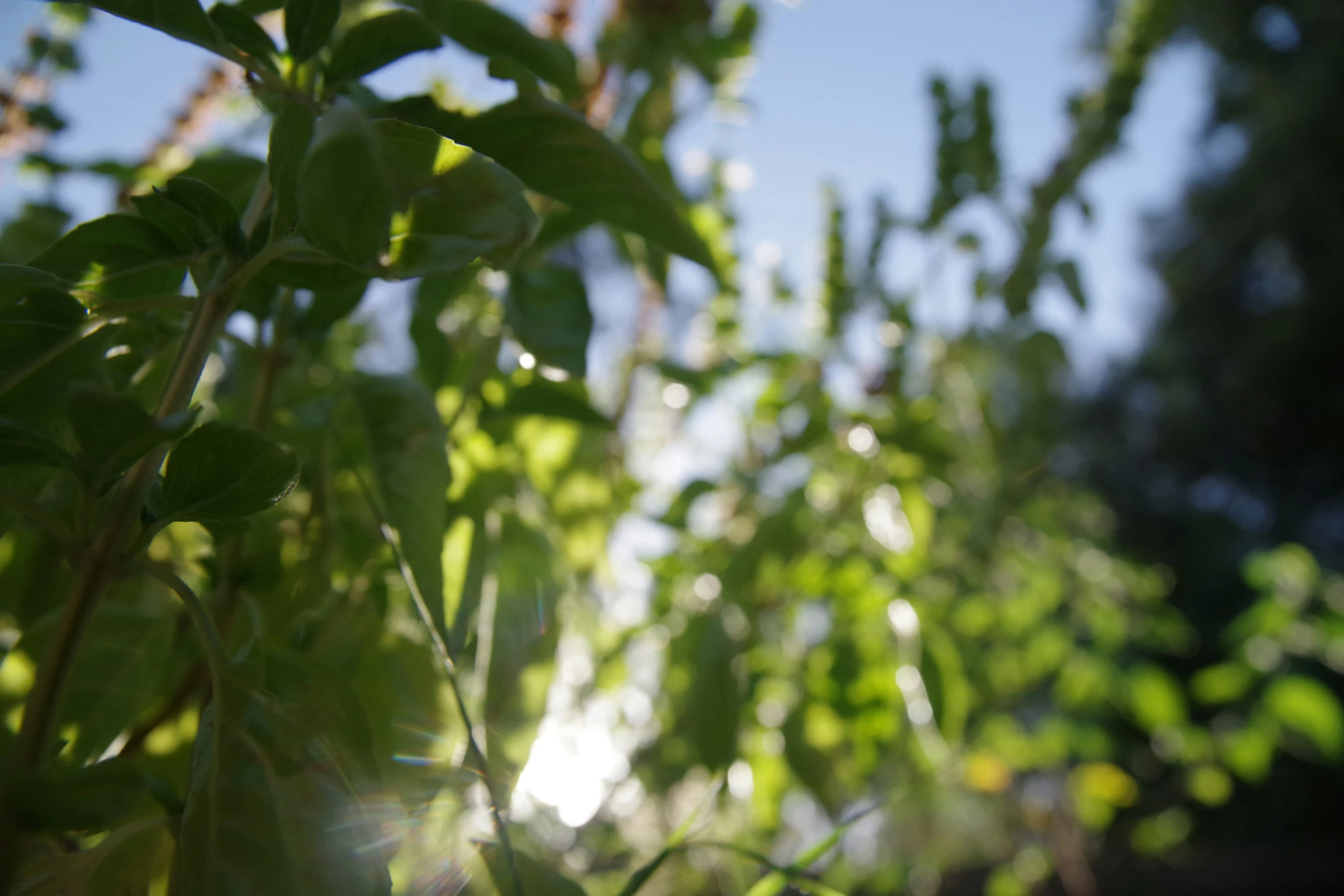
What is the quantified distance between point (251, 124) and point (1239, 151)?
6.91 m

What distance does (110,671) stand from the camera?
0.23 metres

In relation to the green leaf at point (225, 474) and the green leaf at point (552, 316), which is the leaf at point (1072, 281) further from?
the green leaf at point (225, 474)

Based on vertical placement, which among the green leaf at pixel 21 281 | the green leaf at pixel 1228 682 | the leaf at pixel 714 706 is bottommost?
the green leaf at pixel 1228 682

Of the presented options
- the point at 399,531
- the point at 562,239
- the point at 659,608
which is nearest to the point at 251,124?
the point at 562,239

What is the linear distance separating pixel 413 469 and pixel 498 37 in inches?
5.8

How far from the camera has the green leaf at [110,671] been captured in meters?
0.22

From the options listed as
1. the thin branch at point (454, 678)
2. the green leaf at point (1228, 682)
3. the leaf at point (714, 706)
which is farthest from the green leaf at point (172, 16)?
the green leaf at point (1228, 682)

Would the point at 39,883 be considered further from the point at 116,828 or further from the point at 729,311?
the point at 729,311

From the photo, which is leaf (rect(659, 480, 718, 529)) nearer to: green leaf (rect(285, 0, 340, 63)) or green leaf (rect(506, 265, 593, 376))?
green leaf (rect(506, 265, 593, 376))

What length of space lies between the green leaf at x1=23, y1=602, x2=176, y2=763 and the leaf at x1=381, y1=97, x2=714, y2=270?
16 centimetres

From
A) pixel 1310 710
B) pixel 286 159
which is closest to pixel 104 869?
pixel 286 159

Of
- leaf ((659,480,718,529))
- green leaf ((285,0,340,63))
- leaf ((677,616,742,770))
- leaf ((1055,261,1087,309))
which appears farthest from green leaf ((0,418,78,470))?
leaf ((1055,261,1087,309))

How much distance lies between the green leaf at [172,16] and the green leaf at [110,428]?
0.09m

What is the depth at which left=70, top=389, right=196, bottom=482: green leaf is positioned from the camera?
137 mm
